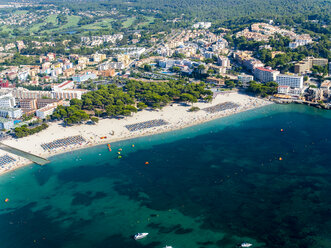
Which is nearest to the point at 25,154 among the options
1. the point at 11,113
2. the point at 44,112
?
the point at 44,112

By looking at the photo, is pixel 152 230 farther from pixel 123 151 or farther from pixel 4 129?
pixel 4 129

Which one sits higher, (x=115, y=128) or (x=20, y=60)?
(x=20, y=60)

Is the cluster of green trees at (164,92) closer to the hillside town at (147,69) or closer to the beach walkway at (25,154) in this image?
the hillside town at (147,69)

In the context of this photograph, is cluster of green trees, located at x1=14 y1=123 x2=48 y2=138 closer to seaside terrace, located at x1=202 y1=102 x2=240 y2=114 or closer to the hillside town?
the hillside town

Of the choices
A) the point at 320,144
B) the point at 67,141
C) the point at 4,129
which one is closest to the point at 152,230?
the point at 67,141

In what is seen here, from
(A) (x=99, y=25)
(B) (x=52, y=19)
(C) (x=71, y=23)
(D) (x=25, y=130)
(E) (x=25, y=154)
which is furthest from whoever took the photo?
(B) (x=52, y=19)

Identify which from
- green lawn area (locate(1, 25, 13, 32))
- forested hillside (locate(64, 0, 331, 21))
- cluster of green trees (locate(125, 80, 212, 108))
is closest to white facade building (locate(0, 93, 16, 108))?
cluster of green trees (locate(125, 80, 212, 108))

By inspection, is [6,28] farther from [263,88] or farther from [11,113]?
[263,88]
